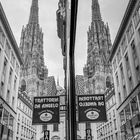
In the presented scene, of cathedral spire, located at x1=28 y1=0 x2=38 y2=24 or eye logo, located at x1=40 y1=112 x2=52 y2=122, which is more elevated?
cathedral spire, located at x1=28 y1=0 x2=38 y2=24

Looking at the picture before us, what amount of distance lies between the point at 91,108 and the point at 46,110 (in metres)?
2.69

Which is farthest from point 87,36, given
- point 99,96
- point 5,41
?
point 5,41

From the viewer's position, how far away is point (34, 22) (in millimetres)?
91625

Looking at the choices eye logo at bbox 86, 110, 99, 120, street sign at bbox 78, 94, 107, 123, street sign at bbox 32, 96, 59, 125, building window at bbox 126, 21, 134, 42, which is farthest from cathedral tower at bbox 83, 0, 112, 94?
street sign at bbox 32, 96, 59, 125

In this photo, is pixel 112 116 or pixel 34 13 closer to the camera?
pixel 112 116

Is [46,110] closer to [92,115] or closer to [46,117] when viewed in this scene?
[46,117]

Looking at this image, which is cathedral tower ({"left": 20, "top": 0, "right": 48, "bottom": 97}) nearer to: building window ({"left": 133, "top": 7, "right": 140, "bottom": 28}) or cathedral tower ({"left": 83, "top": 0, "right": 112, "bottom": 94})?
cathedral tower ({"left": 83, "top": 0, "right": 112, "bottom": 94})

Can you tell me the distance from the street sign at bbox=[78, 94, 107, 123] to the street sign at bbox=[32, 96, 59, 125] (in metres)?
2.00

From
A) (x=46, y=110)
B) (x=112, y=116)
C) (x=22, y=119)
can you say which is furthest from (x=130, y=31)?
(x=22, y=119)

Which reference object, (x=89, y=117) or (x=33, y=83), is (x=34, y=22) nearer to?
(x=33, y=83)

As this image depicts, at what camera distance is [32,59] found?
7781 centimetres

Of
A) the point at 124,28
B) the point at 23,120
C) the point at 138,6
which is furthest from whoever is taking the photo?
the point at 23,120

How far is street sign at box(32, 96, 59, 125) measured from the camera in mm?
11336

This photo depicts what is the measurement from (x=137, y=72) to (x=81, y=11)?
1357 millimetres
